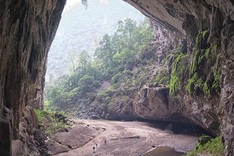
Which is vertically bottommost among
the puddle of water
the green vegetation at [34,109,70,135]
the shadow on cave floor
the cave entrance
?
the puddle of water

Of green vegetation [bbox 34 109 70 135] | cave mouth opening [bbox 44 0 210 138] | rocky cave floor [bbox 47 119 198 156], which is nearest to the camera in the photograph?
rocky cave floor [bbox 47 119 198 156]

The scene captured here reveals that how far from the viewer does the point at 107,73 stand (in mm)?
42250

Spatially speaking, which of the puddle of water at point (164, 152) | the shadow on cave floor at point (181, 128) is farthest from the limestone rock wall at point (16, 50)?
the shadow on cave floor at point (181, 128)

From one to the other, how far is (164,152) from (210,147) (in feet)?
12.8

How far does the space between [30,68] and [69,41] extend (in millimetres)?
94339

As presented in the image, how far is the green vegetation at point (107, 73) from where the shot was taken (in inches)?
1493

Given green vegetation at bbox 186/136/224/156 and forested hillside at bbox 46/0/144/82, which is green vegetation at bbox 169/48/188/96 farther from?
forested hillside at bbox 46/0/144/82

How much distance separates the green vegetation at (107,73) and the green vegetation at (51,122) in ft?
30.9

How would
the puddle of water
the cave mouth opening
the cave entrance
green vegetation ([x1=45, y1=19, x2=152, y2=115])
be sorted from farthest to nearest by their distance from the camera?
the cave mouth opening, the cave entrance, green vegetation ([x1=45, y1=19, x2=152, y2=115]), the puddle of water

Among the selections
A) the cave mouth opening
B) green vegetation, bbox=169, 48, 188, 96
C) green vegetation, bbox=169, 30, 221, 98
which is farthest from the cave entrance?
green vegetation, bbox=169, 30, 221, 98

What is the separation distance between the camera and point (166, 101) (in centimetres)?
2422

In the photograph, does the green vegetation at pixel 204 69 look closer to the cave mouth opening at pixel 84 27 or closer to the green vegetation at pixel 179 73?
the green vegetation at pixel 179 73

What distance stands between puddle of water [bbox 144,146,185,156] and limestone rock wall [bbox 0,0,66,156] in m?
7.55

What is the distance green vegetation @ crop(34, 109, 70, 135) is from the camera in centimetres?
2252
